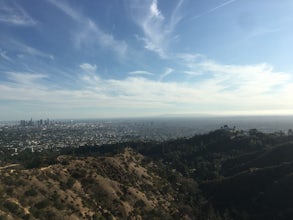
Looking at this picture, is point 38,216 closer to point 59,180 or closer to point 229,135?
point 59,180

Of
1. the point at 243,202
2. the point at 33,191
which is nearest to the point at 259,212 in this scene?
the point at 243,202

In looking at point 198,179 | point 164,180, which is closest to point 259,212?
point 164,180

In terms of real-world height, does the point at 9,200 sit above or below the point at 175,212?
above

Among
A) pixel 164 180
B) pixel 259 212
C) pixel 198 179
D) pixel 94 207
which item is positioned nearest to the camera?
pixel 94 207

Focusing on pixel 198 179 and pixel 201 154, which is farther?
pixel 201 154

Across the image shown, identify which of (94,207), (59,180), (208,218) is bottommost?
(208,218)

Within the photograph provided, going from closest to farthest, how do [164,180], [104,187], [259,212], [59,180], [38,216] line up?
[38,216]
[59,180]
[104,187]
[259,212]
[164,180]

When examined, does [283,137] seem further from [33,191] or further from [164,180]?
[33,191]
